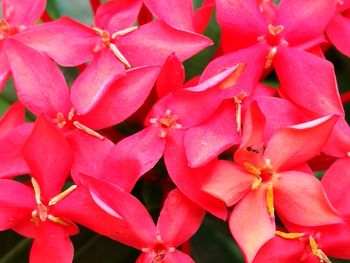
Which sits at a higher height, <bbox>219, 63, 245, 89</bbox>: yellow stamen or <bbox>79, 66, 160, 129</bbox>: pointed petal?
<bbox>219, 63, 245, 89</bbox>: yellow stamen

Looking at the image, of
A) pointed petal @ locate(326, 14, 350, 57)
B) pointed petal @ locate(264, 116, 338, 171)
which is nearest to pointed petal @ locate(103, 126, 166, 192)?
pointed petal @ locate(264, 116, 338, 171)

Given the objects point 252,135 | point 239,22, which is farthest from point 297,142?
point 239,22

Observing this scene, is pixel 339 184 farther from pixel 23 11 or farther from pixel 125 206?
pixel 23 11

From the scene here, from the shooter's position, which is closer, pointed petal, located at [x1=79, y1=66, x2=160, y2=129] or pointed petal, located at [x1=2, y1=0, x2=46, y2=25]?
pointed petal, located at [x1=79, y1=66, x2=160, y2=129]

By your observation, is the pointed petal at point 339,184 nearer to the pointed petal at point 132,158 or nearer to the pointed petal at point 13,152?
the pointed petal at point 132,158

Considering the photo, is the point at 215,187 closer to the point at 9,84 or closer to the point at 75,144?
the point at 75,144

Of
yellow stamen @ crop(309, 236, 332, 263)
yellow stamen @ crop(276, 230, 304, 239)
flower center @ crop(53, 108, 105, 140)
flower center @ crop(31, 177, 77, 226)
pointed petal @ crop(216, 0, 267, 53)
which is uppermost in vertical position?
pointed petal @ crop(216, 0, 267, 53)

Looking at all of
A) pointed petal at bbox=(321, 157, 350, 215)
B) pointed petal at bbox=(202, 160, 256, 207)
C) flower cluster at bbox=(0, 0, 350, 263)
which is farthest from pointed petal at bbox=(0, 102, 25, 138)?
pointed petal at bbox=(321, 157, 350, 215)

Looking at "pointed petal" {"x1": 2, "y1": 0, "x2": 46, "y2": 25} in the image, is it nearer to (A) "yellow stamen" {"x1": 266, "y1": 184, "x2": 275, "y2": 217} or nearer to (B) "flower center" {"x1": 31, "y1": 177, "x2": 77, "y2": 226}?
(B) "flower center" {"x1": 31, "y1": 177, "x2": 77, "y2": 226}
